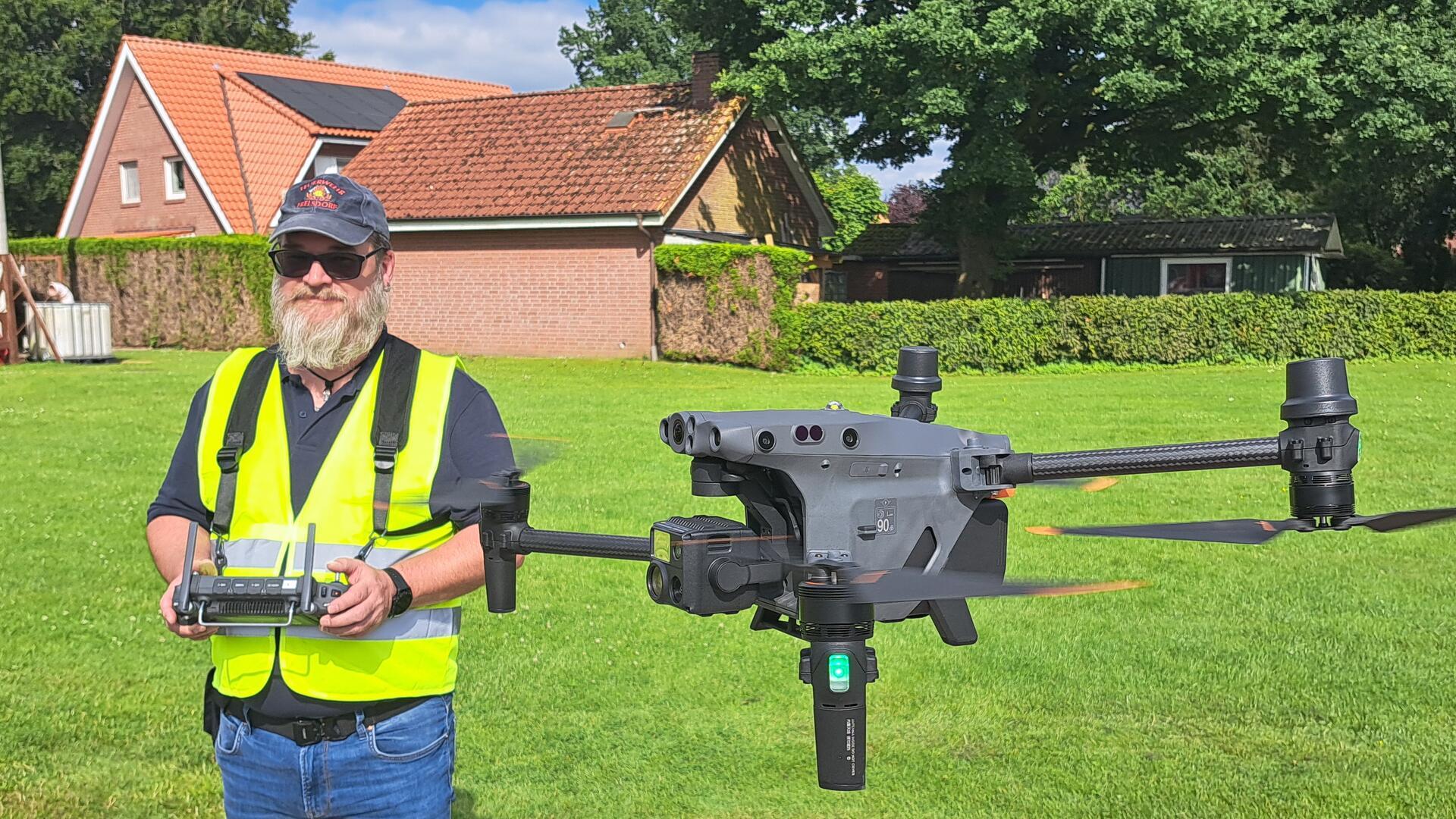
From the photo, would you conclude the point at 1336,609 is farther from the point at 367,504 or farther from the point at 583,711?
the point at 367,504

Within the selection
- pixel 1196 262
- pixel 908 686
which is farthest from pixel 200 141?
pixel 908 686

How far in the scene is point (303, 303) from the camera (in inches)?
126

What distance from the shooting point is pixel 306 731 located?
314 centimetres

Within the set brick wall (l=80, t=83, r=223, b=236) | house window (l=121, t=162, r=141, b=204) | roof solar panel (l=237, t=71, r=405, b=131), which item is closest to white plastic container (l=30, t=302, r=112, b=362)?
brick wall (l=80, t=83, r=223, b=236)

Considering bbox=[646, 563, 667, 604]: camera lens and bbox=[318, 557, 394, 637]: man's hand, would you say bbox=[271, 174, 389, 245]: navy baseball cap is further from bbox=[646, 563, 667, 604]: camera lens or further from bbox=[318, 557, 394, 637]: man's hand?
bbox=[646, 563, 667, 604]: camera lens

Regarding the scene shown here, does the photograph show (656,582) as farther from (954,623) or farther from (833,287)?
(833,287)

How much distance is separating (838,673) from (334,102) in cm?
4395

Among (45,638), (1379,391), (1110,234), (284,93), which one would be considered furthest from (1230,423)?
(284,93)

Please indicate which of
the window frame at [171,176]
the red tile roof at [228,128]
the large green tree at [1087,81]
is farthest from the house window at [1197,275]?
the window frame at [171,176]

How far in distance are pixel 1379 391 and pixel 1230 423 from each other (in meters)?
5.07

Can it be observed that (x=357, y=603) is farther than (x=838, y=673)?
Yes

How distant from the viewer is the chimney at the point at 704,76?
108 feet

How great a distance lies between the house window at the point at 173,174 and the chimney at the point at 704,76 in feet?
55.6

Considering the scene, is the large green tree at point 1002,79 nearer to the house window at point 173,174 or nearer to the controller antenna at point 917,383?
the house window at point 173,174
